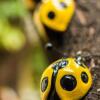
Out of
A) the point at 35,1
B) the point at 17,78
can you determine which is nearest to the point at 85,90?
the point at 35,1

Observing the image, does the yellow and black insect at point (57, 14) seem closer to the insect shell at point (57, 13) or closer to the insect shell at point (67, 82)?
the insect shell at point (57, 13)

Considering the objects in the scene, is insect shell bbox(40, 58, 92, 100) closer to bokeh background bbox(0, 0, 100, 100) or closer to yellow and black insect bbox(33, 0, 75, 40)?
yellow and black insect bbox(33, 0, 75, 40)

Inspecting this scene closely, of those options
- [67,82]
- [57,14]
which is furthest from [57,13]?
[67,82]

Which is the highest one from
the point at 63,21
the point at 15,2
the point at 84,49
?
the point at 15,2

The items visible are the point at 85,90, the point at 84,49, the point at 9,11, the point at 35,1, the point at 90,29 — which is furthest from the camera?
the point at 9,11

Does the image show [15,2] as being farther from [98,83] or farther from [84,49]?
[98,83]

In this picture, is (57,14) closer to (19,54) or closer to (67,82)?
(67,82)

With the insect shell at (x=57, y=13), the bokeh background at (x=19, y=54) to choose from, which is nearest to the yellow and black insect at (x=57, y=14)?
the insect shell at (x=57, y=13)
